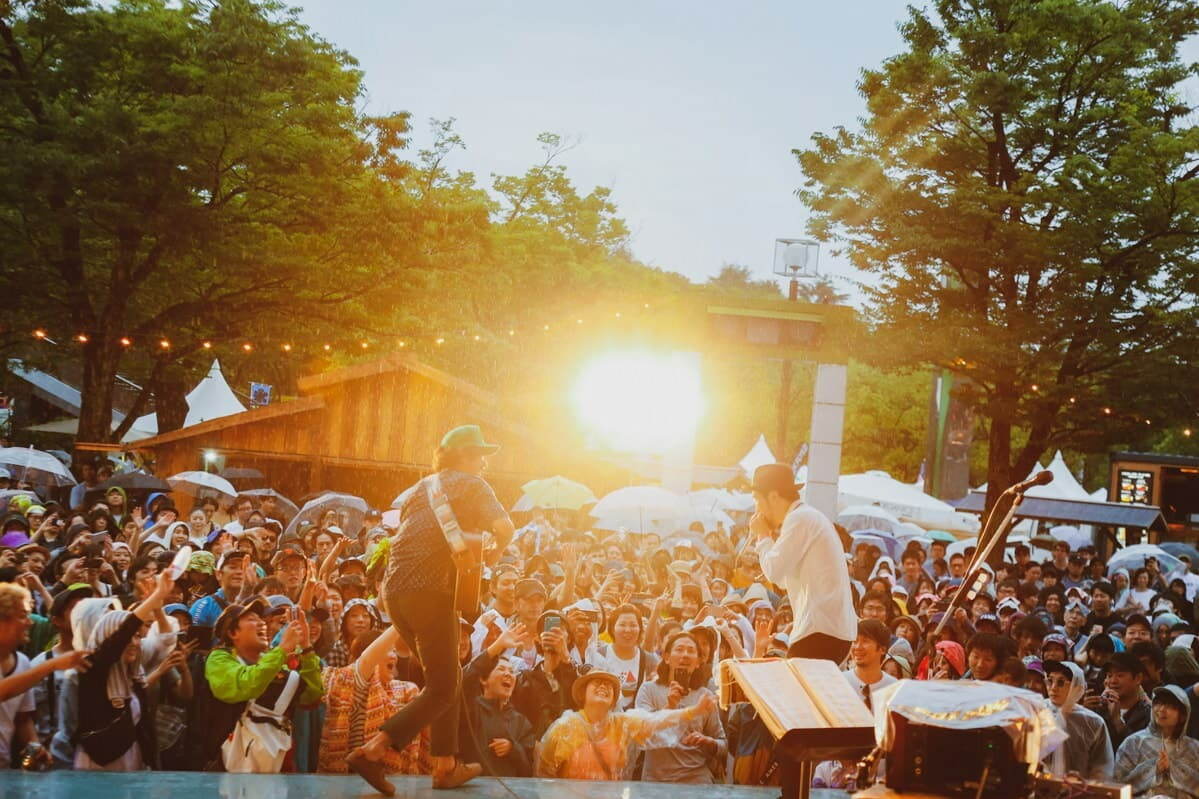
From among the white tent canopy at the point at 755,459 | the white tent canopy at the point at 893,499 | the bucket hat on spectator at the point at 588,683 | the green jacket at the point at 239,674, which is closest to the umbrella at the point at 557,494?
the white tent canopy at the point at 893,499

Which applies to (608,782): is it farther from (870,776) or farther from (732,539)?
(732,539)

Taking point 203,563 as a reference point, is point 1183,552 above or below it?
above

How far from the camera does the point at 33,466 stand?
1884 cm

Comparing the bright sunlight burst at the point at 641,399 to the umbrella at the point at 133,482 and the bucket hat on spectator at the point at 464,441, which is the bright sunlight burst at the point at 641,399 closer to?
the umbrella at the point at 133,482

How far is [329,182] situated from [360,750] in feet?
65.3

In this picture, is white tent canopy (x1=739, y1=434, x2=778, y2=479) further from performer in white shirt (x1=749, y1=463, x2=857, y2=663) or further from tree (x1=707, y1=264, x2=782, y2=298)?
tree (x1=707, y1=264, x2=782, y2=298)

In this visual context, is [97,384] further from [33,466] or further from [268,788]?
[268,788]

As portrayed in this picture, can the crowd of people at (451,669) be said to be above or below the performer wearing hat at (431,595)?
below

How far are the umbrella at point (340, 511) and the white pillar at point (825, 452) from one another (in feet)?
24.1

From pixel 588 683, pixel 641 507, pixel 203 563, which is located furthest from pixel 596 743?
pixel 641 507

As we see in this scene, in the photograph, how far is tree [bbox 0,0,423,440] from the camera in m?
21.8

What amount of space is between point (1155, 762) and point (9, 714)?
7.01m

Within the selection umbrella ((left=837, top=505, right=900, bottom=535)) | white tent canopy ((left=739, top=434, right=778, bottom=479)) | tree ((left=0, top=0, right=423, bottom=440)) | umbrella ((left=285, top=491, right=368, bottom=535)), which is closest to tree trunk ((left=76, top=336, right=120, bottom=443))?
tree ((left=0, top=0, right=423, bottom=440))

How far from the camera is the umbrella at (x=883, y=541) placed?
60.2ft
